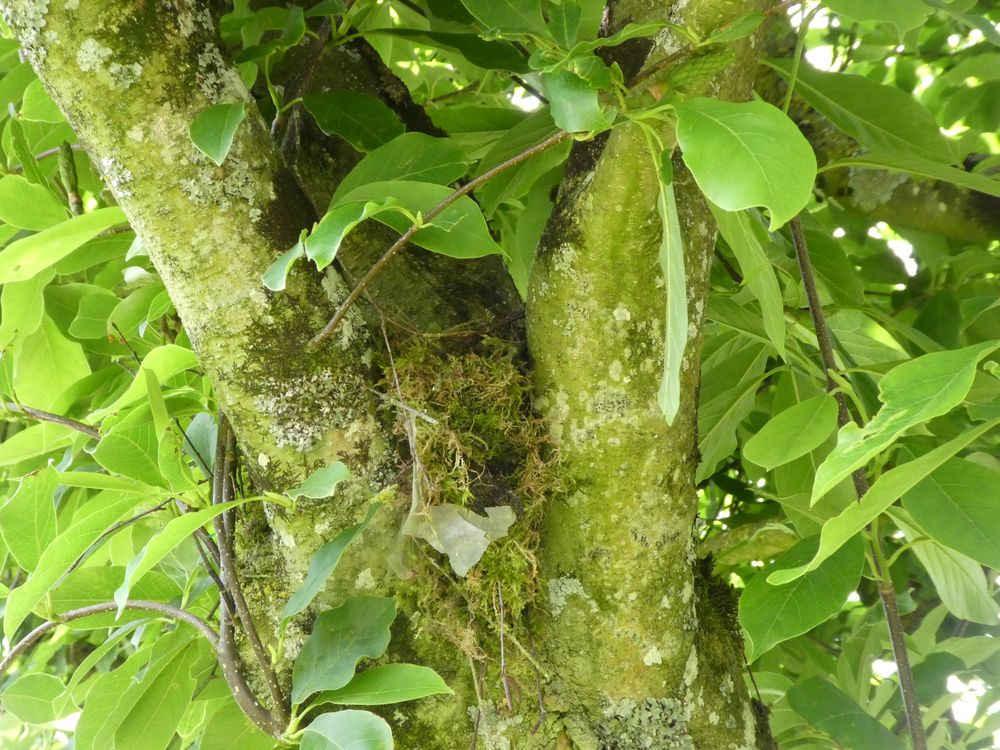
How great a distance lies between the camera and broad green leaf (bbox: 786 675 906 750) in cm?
93

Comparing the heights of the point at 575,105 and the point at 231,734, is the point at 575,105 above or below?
above

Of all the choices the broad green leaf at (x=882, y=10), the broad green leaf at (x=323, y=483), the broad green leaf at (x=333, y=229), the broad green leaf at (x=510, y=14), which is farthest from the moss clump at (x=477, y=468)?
the broad green leaf at (x=882, y=10)

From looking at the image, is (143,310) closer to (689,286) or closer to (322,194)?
(322,194)

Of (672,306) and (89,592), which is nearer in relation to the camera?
(672,306)

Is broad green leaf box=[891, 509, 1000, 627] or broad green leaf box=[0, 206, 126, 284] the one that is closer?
broad green leaf box=[0, 206, 126, 284]

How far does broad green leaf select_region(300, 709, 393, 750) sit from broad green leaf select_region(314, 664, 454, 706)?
2 cm

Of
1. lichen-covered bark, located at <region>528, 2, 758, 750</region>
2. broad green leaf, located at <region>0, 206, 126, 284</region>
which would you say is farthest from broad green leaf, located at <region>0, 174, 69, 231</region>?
lichen-covered bark, located at <region>528, 2, 758, 750</region>

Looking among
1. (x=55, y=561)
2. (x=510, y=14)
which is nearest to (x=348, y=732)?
(x=55, y=561)

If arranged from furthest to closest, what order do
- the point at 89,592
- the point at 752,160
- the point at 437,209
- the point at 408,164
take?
the point at 89,592, the point at 408,164, the point at 437,209, the point at 752,160

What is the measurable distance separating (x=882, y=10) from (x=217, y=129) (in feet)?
1.91

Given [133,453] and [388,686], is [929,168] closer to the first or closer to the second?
[388,686]

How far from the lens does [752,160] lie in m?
0.53

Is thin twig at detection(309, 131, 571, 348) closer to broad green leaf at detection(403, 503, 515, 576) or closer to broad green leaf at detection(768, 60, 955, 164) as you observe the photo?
broad green leaf at detection(403, 503, 515, 576)

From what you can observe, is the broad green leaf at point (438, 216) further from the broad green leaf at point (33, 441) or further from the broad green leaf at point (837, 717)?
the broad green leaf at point (837, 717)
